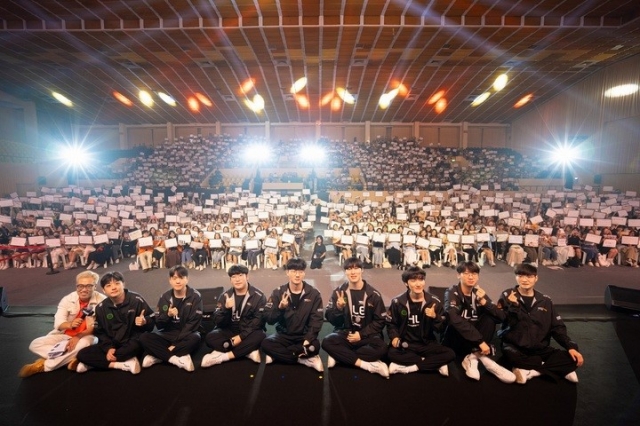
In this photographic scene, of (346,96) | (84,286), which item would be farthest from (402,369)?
(346,96)

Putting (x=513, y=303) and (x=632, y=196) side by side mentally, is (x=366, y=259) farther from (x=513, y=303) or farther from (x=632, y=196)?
(x=632, y=196)

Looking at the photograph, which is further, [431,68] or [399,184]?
[399,184]

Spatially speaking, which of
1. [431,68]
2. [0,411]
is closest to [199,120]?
[431,68]

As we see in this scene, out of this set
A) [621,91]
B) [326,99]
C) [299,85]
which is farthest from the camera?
[326,99]

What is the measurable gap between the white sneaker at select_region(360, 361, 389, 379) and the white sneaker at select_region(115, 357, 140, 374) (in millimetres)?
2882

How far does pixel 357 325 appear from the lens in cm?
454

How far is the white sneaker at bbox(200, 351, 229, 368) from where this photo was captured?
14.4 feet

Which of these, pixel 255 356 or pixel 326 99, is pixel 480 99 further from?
pixel 255 356

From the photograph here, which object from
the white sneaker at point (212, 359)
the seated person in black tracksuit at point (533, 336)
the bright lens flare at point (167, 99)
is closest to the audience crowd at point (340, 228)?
the white sneaker at point (212, 359)

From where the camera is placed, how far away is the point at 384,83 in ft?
61.4

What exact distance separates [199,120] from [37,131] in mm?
10692

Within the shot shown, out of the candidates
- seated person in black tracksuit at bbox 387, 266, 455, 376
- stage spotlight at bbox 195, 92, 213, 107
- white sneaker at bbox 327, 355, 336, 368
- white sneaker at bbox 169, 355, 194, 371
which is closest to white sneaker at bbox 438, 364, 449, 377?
seated person in black tracksuit at bbox 387, 266, 455, 376

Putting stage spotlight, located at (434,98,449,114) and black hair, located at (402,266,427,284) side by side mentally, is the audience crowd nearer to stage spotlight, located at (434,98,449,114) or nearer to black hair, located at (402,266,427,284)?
black hair, located at (402,266,427,284)

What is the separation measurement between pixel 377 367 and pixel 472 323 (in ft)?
4.66
